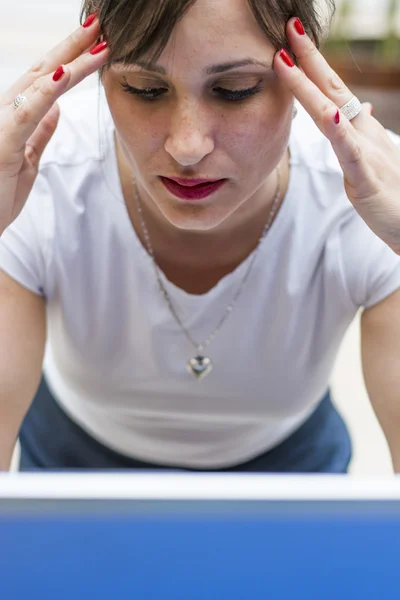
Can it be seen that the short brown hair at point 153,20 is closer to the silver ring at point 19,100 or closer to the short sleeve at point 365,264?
the silver ring at point 19,100

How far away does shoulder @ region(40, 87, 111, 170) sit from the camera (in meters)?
1.18

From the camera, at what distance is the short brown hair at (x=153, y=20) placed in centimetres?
87

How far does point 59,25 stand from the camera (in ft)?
14.0

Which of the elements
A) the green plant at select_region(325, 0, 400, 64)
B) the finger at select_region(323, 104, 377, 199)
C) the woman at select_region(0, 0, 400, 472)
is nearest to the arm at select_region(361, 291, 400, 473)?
the woman at select_region(0, 0, 400, 472)

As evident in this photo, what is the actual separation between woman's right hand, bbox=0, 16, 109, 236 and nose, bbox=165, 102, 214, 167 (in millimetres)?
129

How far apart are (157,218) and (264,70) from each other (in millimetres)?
334

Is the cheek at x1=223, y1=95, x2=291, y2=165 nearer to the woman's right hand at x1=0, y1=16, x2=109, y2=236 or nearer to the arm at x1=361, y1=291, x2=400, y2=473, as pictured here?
the woman's right hand at x1=0, y1=16, x2=109, y2=236

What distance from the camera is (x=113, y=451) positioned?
4.89 ft

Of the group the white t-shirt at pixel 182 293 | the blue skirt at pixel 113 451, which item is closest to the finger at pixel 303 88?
the white t-shirt at pixel 182 293

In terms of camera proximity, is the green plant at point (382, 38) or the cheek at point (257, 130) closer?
the cheek at point (257, 130)

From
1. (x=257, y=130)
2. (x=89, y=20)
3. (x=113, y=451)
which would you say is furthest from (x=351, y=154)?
(x=113, y=451)

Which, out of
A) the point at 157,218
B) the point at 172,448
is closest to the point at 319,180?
the point at 157,218

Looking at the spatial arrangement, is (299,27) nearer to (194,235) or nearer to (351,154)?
(351,154)

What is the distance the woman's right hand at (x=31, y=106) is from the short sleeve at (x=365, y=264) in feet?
1.39
